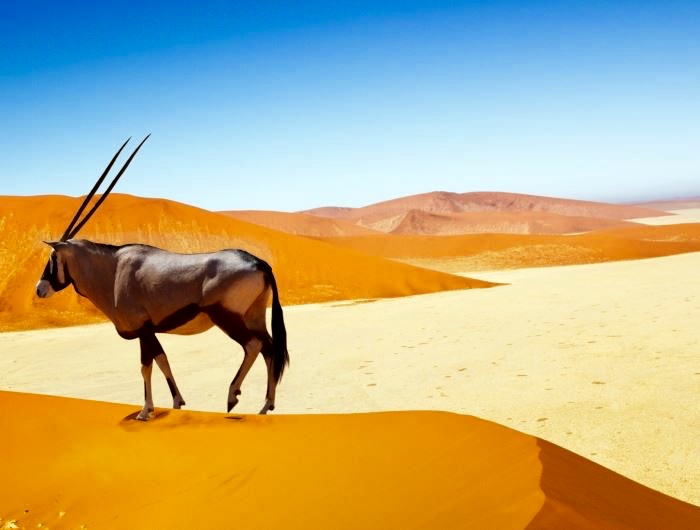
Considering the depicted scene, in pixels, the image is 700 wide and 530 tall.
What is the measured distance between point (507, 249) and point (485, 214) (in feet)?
213

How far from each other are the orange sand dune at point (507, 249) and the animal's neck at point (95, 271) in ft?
121

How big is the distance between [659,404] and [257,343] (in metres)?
4.75

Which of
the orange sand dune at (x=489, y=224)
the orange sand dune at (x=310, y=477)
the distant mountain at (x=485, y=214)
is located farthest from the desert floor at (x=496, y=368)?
the distant mountain at (x=485, y=214)

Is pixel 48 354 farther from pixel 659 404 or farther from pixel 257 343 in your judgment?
pixel 659 404

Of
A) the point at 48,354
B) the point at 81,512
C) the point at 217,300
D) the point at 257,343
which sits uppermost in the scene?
the point at 217,300

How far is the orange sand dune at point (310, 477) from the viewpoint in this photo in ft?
10.1

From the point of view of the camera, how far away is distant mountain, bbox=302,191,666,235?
101 metres

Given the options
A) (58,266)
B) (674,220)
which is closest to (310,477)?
(58,266)

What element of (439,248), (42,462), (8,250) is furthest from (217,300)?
(439,248)

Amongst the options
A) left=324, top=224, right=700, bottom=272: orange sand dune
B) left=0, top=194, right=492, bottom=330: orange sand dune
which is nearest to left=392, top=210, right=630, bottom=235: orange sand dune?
left=324, top=224, right=700, bottom=272: orange sand dune

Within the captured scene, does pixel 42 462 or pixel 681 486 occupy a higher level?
pixel 42 462

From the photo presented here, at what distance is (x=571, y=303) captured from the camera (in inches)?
624

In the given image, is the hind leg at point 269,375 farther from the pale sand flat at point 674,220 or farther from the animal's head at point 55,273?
the pale sand flat at point 674,220

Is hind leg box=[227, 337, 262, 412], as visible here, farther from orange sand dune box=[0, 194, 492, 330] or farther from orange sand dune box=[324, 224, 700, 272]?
orange sand dune box=[324, 224, 700, 272]
